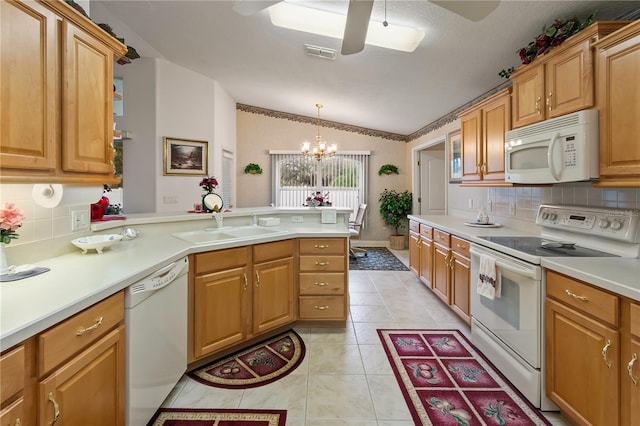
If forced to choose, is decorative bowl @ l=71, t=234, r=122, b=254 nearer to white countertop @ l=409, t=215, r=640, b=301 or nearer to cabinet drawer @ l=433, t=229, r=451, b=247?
white countertop @ l=409, t=215, r=640, b=301

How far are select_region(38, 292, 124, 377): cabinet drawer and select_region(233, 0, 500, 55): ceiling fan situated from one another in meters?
1.81

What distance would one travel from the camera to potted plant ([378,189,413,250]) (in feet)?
21.1

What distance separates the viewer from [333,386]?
1.90 metres

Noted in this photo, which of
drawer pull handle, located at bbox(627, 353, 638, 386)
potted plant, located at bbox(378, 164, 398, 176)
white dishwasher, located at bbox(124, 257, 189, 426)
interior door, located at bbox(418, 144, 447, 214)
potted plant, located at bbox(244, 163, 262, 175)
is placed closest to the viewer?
drawer pull handle, located at bbox(627, 353, 638, 386)

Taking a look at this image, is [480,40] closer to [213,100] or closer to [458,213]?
[458,213]

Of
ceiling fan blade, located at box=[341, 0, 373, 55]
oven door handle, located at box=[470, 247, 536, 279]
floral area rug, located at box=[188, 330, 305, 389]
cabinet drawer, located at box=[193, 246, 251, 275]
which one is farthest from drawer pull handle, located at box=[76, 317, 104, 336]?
oven door handle, located at box=[470, 247, 536, 279]

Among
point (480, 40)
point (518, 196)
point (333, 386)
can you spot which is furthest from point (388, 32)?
point (333, 386)

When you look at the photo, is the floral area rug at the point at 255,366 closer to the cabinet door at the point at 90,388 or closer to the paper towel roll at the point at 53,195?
the cabinet door at the point at 90,388

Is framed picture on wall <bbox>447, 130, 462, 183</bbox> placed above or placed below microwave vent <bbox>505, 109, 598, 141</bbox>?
above

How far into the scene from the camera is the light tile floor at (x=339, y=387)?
165cm

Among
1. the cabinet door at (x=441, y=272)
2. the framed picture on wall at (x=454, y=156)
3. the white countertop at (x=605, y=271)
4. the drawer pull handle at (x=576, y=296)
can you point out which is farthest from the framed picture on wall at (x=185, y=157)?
the drawer pull handle at (x=576, y=296)

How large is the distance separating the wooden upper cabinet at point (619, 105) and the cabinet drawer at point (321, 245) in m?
1.77

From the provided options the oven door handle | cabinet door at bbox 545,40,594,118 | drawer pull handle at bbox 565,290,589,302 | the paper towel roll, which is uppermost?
cabinet door at bbox 545,40,594,118

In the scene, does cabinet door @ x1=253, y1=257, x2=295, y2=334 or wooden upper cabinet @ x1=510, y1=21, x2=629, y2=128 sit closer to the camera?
wooden upper cabinet @ x1=510, y1=21, x2=629, y2=128
